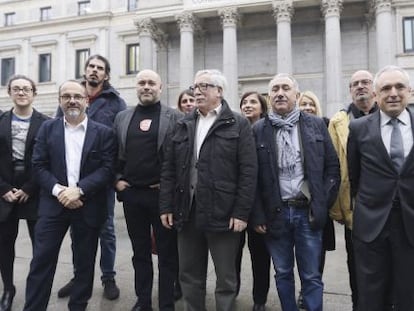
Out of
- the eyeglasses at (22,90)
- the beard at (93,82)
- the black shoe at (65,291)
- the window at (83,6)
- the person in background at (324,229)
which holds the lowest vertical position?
the black shoe at (65,291)

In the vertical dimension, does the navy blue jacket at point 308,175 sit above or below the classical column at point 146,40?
below

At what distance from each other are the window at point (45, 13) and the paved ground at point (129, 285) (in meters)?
32.5

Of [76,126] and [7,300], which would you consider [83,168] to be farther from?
[7,300]

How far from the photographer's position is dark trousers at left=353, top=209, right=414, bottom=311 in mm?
3123

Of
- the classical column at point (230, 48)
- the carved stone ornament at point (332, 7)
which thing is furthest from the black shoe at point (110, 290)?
the carved stone ornament at point (332, 7)

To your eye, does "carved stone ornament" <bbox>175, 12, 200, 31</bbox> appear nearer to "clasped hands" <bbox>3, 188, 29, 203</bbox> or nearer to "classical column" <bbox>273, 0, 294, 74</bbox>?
"classical column" <bbox>273, 0, 294, 74</bbox>

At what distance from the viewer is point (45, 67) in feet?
113

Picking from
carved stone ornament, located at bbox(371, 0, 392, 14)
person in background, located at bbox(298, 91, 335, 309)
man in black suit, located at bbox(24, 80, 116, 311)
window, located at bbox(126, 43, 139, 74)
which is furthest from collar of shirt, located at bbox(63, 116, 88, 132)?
window, located at bbox(126, 43, 139, 74)

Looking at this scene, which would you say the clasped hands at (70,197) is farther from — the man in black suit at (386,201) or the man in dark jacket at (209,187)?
the man in black suit at (386,201)

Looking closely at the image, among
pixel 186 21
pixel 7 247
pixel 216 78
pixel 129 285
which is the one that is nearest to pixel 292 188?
pixel 216 78

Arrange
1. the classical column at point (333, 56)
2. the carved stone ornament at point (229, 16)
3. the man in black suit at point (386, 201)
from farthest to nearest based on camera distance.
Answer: the carved stone ornament at point (229, 16)
the classical column at point (333, 56)
the man in black suit at point (386, 201)

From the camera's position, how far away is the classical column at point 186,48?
86.3 feet

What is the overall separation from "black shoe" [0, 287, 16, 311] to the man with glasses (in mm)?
3579

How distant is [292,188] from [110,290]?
2.52 metres
